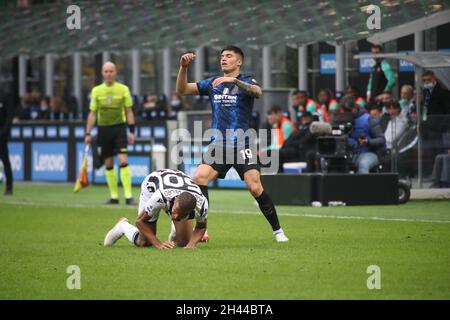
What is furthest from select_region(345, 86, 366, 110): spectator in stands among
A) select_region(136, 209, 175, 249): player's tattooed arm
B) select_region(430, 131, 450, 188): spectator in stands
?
select_region(136, 209, 175, 249): player's tattooed arm

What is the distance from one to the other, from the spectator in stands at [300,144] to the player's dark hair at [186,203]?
34.7ft

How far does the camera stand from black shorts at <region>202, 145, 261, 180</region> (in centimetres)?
1454

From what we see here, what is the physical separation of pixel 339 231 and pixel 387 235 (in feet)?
3.05

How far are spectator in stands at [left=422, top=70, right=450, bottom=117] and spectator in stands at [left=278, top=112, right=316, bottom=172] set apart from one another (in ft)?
7.75

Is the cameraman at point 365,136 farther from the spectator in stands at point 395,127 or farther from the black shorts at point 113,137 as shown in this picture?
the black shorts at point 113,137

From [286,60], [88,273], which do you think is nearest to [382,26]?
[286,60]

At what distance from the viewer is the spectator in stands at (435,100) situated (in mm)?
22172

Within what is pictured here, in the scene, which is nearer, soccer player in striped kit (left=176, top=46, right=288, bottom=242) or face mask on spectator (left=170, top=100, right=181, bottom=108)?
soccer player in striped kit (left=176, top=46, right=288, bottom=242)

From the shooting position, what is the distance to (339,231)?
645 inches

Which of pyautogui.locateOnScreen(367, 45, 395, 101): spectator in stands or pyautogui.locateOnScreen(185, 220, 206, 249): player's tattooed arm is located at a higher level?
pyautogui.locateOnScreen(367, 45, 395, 101): spectator in stands

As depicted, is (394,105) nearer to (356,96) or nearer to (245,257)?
(356,96)

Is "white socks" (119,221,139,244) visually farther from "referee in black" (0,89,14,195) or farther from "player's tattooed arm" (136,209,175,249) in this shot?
"referee in black" (0,89,14,195)

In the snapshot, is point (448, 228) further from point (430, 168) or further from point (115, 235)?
point (430, 168)

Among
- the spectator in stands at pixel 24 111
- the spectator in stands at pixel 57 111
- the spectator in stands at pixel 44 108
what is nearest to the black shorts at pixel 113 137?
the spectator in stands at pixel 57 111
